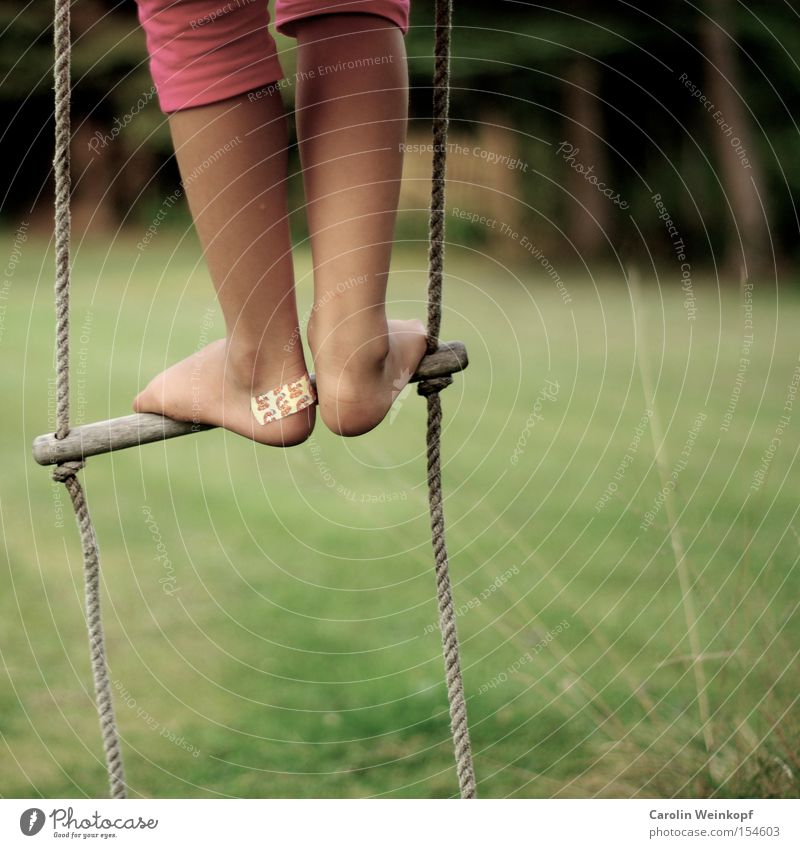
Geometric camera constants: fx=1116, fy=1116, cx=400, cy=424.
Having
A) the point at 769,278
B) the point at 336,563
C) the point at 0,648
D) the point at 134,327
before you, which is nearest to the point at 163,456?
the point at 336,563

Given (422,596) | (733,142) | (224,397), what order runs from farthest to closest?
(733,142) → (422,596) → (224,397)

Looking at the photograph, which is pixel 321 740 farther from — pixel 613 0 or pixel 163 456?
pixel 613 0

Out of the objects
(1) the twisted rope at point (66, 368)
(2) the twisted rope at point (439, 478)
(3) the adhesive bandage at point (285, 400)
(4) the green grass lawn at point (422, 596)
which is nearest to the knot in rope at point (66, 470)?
(1) the twisted rope at point (66, 368)

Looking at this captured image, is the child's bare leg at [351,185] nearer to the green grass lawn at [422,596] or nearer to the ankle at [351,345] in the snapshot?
the ankle at [351,345]

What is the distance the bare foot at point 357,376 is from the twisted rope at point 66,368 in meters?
0.21

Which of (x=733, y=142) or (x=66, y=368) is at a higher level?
(x=733, y=142)

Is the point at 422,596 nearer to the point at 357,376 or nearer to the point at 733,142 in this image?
the point at 357,376

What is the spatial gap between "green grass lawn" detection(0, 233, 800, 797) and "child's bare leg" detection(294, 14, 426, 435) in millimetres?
551

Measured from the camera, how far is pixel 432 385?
3.42 feet

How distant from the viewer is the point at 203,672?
1.90 m

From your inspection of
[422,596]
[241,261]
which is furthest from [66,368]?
[422,596]

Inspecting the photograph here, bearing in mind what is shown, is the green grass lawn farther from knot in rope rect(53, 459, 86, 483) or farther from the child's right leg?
knot in rope rect(53, 459, 86, 483)

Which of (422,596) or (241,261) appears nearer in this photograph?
(241,261)

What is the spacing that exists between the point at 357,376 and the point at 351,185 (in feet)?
0.53
